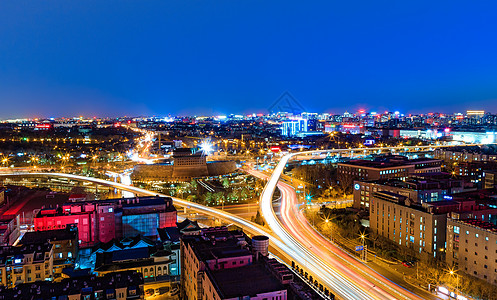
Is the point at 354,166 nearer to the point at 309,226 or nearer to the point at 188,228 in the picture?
the point at 309,226

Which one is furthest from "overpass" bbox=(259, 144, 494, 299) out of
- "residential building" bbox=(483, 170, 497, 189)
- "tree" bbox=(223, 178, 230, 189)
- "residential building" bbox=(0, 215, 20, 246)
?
"residential building" bbox=(483, 170, 497, 189)

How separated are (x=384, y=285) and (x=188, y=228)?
4654mm

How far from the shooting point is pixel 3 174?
18.1m

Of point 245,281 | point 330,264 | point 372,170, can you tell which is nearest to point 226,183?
point 372,170

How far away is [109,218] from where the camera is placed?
10219 mm

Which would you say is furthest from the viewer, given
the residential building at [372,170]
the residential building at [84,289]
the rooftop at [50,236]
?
the residential building at [372,170]

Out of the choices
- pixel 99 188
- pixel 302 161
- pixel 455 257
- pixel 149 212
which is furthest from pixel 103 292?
pixel 302 161

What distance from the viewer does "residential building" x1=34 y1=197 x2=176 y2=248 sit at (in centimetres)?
983

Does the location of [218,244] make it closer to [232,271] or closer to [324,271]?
[232,271]

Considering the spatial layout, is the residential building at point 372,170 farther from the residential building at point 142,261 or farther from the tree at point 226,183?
the residential building at point 142,261

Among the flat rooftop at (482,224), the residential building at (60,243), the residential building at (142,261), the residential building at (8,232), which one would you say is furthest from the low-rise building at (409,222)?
the residential building at (8,232)

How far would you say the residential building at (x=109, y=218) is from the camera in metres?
9.83

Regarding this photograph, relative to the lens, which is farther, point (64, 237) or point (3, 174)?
point (3, 174)

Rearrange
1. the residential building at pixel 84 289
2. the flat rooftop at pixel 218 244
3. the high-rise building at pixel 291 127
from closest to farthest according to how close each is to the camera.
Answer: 1. the residential building at pixel 84 289
2. the flat rooftop at pixel 218 244
3. the high-rise building at pixel 291 127
